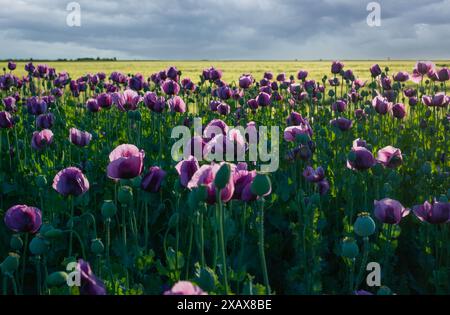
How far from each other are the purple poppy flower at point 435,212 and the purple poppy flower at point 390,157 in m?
0.56

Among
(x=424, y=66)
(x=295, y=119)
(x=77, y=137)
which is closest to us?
(x=77, y=137)

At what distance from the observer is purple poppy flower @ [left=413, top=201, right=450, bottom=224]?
7.69 feet

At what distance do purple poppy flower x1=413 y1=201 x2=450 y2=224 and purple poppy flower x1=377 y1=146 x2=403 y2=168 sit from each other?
1.83ft

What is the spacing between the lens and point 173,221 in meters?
2.27

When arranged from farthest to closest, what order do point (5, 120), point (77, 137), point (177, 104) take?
point (177, 104)
point (5, 120)
point (77, 137)

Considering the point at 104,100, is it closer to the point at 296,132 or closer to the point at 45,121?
the point at 45,121

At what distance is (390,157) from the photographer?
2949 millimetres

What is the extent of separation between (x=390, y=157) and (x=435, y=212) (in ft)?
2.10

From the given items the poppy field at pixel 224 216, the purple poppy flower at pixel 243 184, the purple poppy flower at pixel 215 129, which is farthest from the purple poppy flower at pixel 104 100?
the purple poppy flower at pixel 243 184

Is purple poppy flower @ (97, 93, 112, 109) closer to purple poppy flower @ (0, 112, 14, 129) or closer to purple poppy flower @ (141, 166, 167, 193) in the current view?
purple poppy flower @ (0, 112, 14, 129)

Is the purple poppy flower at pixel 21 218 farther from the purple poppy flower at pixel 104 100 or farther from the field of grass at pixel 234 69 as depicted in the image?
the field of grass at pixel 234 69

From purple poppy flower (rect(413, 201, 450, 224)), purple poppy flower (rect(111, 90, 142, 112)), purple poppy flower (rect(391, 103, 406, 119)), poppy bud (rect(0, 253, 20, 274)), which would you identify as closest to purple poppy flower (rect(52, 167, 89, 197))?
poppy bud (rect(0, 253, 20, 274))

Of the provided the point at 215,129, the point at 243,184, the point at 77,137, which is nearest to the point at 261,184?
the point at 243,184
